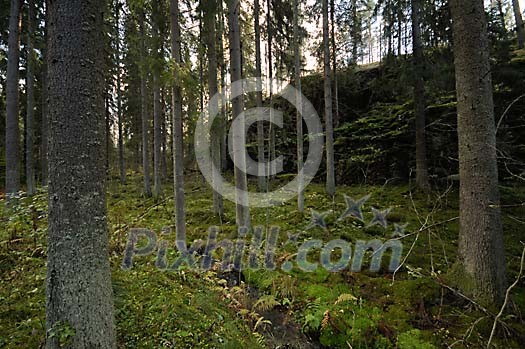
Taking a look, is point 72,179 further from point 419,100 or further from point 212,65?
point 419,100

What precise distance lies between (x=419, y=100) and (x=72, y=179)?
31.6 feet

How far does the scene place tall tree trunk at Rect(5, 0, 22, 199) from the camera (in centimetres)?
782

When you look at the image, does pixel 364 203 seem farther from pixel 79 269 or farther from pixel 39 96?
pixel 39 96

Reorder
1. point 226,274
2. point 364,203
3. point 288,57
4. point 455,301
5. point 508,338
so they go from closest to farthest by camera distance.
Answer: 1. point 508,338
2. point 455,301
3. point 226,274
4. point 364,203
5. point 288,57

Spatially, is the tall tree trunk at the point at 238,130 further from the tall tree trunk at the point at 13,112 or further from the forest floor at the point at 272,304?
the tall tree trunk at the point at 13,112

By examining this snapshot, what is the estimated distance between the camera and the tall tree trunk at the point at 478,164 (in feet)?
12.3

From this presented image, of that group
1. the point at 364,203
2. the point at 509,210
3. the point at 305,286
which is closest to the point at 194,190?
the point at 364,203

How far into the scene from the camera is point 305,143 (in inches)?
598

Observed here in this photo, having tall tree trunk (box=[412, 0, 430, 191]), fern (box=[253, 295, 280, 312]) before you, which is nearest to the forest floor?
fern (box=[253, 295, 280, 312])

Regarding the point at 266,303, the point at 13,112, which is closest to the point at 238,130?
the point at 266,303

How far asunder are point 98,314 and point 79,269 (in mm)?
367

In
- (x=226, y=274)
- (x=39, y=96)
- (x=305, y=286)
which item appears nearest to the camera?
(x=305, y=286)

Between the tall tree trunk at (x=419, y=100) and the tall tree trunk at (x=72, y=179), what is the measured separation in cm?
916

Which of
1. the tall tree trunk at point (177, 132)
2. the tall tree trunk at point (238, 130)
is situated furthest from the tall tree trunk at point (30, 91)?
the tall tree trunk at point (238, 130)
